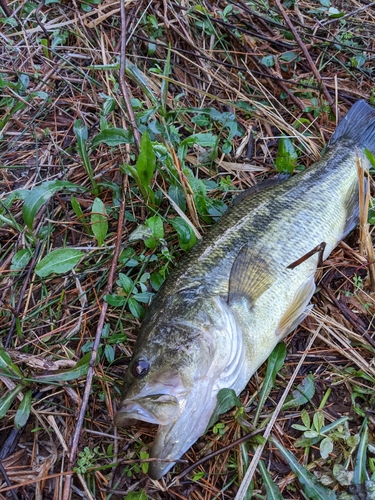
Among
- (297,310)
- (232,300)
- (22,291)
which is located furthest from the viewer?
(22,291)

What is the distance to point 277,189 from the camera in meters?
3.21

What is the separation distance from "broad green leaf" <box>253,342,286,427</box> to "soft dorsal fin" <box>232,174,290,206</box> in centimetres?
114

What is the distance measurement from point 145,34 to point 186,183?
6.42 feet

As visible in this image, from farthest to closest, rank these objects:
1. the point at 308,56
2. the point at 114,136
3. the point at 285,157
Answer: the point at 308,56
the point at 285,157
the point at 114,136

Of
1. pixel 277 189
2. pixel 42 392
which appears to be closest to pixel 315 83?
pixel 277 189

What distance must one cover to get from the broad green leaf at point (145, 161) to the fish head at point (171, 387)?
112cm

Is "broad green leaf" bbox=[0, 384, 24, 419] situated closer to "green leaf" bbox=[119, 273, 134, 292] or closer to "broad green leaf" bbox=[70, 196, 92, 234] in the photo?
"green leaf" bbox=[119, 273, 134, 292]

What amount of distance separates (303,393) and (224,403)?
61 centimetres

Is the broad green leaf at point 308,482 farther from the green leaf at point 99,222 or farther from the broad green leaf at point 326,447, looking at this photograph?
the green leaf at point 99,222

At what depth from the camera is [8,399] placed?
2473 mm

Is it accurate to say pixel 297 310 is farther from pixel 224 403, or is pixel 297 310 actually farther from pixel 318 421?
pixel 224 403

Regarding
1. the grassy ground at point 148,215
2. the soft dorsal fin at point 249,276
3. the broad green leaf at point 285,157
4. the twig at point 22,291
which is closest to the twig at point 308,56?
the grassy ground at point 148,215

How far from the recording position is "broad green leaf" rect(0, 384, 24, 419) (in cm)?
244

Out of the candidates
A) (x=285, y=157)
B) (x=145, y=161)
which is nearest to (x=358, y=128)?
(x=285, y=157)
